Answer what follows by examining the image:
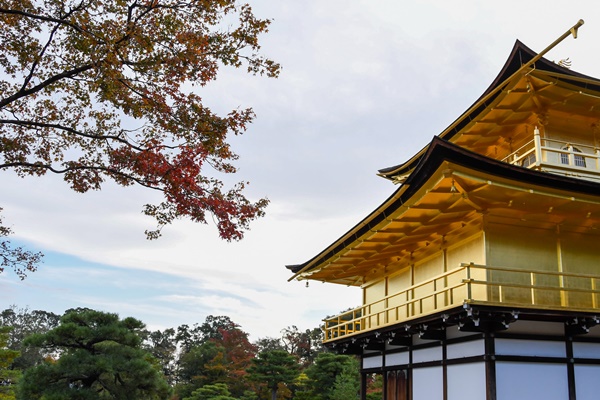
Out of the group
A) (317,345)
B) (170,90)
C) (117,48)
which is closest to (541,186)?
(170,90)

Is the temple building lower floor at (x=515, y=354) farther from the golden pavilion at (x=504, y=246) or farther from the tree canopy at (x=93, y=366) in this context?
the tree canopy at (x=93, y=366)

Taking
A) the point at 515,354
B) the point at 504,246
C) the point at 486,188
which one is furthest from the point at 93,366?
the point at 486,188

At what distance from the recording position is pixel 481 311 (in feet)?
33.2

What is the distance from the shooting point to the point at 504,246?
12188 millimetres

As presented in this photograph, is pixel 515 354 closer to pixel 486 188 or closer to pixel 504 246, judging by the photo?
pixel 504 246

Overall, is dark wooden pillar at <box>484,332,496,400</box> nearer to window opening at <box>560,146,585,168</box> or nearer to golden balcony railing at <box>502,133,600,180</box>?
golden balcony railing at <box>502,133,600,180</box>

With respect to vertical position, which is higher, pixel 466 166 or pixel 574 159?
pixel 574 159

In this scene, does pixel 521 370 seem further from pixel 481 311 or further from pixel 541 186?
pixel 541 186

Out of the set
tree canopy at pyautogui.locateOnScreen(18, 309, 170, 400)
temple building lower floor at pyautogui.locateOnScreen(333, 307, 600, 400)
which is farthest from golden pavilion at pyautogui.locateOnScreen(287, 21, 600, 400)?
tree canopy at pyautogui.locateOnScreen(18, 309, 170, 400)

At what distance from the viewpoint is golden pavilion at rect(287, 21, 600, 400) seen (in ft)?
35.0

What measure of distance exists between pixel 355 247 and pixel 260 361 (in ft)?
80.1

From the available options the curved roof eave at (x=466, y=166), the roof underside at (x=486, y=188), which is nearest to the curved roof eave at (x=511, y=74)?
the roof underside at (x=486, y=188)

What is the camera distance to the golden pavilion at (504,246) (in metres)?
10.7

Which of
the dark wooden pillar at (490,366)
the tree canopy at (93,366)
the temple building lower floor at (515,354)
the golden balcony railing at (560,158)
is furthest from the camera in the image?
the tree canopy at (93,366)
